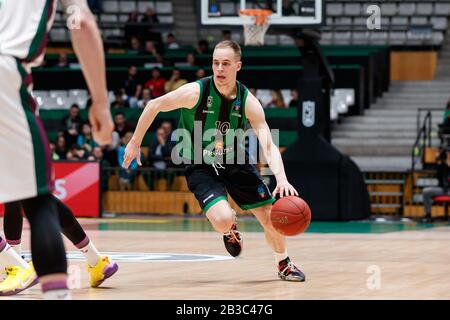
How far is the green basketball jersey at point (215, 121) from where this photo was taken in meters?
8.19

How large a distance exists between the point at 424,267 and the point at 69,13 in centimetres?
558

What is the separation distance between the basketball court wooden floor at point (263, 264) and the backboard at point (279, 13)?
121 inches

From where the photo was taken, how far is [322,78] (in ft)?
56.3

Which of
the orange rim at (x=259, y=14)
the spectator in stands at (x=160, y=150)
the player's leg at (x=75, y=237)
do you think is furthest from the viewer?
the spectator in stands at (x=160, y=150)

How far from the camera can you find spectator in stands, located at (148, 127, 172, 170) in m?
18.2

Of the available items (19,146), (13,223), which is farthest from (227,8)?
(19,146)

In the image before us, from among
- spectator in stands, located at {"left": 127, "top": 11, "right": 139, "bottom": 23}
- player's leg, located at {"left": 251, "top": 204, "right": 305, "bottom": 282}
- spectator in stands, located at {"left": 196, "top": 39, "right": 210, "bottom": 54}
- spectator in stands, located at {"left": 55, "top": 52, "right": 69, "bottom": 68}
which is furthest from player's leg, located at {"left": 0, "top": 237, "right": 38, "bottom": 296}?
spectator in stands, located at {"left": 127, "top": 11, "right": 139, "bottom": 23}

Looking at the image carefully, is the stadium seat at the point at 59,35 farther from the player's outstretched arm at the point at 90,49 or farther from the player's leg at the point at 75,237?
the player's outstretched arm at the point at 90,49

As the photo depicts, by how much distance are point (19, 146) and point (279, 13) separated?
451 inches

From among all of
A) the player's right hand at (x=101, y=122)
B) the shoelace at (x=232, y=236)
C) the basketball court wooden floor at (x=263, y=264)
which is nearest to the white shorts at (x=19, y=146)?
the player's right hand at (x=101, y=122)

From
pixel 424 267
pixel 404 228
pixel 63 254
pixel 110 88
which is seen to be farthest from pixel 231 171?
pixel 110 88

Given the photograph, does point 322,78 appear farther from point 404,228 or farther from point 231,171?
point 231,171

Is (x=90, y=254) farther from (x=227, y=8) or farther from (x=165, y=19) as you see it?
(x=165, y=19)

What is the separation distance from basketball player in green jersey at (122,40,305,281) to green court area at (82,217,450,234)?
6517 millimetres
